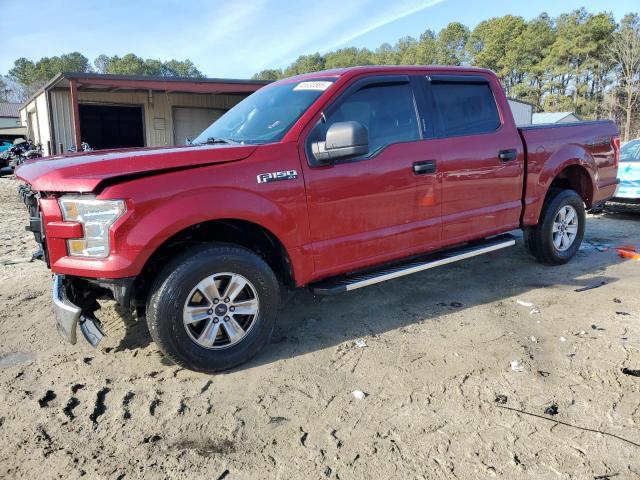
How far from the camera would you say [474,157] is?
441 centimetres

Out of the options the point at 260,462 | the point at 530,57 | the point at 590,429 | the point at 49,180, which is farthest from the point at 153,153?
the point at 530,57

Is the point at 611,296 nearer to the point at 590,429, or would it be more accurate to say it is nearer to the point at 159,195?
the point at 590,429

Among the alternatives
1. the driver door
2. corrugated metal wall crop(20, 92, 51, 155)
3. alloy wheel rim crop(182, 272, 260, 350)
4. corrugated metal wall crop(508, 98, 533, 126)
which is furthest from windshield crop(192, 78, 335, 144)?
corrugated metal wall crop(508, 98, 533, 126)

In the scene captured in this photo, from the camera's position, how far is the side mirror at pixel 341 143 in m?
3.39

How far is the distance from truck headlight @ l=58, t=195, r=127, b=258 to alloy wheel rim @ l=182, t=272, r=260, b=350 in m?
0.62

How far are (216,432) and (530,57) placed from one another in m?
68.9

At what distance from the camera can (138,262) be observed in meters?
2.97

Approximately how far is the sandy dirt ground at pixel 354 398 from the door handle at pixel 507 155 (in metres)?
1.29

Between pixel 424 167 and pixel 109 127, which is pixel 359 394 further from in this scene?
pixel 109 127

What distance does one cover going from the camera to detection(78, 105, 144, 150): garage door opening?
24.0m

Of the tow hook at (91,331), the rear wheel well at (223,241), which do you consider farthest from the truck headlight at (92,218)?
the tow hook at (91,331)

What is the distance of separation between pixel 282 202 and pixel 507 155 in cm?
245

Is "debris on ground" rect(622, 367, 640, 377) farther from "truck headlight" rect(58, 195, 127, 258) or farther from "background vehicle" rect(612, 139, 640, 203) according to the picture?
"background vehicle" rect(612, 139, 640, 203)

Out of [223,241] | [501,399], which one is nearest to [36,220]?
[223,241]
